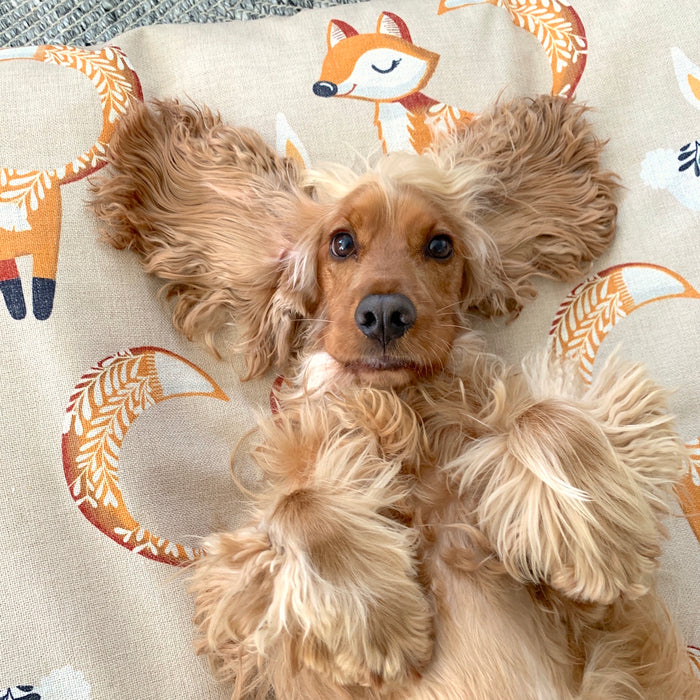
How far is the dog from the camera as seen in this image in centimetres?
125

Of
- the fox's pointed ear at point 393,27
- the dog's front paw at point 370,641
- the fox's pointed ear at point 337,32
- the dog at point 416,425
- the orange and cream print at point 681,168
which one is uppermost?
the fox's pointed ear at point 393,27

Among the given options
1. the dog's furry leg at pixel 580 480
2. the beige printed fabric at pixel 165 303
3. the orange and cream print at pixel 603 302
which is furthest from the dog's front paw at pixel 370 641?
the orange and cream print at pixel 603 302

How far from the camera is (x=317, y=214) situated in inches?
69.0

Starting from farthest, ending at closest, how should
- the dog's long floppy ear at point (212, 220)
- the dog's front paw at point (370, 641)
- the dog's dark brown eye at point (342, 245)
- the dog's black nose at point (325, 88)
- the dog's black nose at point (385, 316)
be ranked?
the dog's black nose at point (325, 88)
the dog's long floppy ear at point (212, 220)
the dog's dark brown eye at point (342, 245)
the dog's black nose at point (385, 316)
the dog's front paw at point (370, 641)

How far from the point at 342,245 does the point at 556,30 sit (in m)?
1.04

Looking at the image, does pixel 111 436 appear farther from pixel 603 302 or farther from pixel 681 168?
pixel 681 168

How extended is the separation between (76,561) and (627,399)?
3.81 feet

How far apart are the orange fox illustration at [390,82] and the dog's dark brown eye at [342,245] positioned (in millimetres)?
482

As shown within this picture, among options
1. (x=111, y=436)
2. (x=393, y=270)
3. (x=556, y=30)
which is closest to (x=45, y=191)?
(x=111, y=436)

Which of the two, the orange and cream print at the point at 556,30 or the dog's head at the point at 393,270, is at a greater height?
the orange and cream print at the point at 556,30

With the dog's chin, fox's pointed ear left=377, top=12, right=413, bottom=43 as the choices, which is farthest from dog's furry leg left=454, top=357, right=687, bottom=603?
fox's pointed ear left=377, top=12, right=413, bottom=43

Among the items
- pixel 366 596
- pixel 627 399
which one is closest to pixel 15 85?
pixel 366 596

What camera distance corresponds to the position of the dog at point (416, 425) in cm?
125

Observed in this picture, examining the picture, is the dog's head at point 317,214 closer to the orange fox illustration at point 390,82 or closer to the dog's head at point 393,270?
the dog's head at point 393,270
